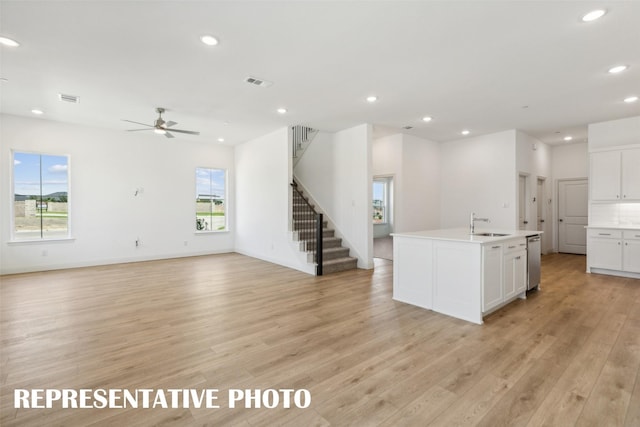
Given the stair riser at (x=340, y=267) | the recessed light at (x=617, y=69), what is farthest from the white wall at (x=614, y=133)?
the stair riser at (x=340, y=267)

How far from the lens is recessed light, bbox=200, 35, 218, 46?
9.87 ft

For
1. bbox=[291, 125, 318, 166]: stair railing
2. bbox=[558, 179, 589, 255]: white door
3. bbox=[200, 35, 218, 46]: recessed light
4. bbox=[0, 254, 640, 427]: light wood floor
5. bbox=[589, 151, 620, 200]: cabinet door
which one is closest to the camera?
bbox=[0, 254, 640, 427]: light wood floor

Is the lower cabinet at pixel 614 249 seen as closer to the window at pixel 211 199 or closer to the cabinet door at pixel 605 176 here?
the cabinet door at pixel 605 176

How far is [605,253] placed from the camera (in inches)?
228

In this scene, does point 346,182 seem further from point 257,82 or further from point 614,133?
point 614,133

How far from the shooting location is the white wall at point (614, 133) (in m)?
5.69

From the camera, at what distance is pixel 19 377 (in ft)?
7.86

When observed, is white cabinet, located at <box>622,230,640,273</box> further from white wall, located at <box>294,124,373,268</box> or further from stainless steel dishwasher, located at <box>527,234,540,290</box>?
white wall, located at <box>294,124,373,268</box>

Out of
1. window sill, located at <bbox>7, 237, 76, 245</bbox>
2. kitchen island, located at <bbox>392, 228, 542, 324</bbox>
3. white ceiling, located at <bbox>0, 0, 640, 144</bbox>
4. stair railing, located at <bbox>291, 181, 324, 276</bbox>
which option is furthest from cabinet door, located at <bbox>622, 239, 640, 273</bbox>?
window sill, located at <bbox>7, 237, 76, 245</bbox>

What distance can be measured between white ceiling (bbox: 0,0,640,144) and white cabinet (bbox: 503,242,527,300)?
2287 millimetres

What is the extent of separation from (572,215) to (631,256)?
3.17 metres

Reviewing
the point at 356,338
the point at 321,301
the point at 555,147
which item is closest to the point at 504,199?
the point at 555,147

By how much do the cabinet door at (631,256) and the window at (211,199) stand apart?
8.98 metres

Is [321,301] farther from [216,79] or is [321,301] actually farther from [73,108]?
[73,108]
